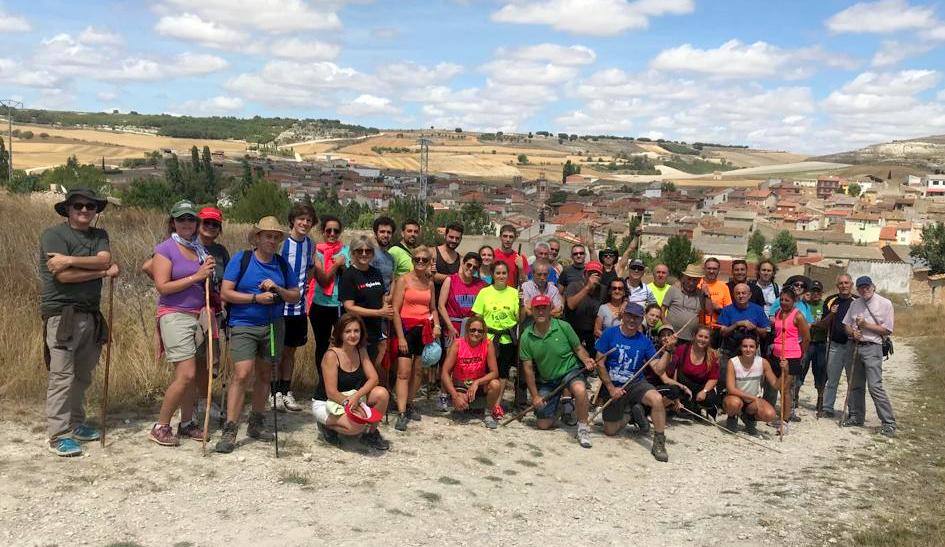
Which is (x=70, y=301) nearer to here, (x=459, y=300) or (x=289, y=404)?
(x=289, y=404)

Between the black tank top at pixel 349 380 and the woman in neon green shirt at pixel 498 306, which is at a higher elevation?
the woman in neon green shirt at pixel 498 306

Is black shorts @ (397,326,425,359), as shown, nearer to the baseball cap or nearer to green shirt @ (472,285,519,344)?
green shirt @ (472,285,519,344)

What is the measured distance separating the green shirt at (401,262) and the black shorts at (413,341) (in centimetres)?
65

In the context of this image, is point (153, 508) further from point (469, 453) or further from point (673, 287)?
point (673, 287)

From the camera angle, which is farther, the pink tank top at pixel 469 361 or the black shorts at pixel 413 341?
the pink tank top at pixel 469 361

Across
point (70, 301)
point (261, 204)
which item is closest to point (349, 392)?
point (70, 301)

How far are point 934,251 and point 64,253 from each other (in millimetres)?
67171

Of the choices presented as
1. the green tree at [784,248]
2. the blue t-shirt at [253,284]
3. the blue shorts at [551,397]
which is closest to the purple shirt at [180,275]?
the blue t-shirt at [253,284]

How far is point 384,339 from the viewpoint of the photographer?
253 inches

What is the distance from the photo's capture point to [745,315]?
745 cm

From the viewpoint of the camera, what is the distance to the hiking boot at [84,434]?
17.2 ft

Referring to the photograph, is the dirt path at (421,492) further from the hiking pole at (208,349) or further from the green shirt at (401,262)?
the green shirt at (401,262)

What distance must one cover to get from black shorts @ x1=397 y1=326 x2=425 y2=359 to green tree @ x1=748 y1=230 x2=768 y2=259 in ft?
245

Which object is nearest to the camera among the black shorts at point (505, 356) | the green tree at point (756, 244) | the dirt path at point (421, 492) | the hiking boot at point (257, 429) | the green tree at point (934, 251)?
the dirt path at point (421, 492)
